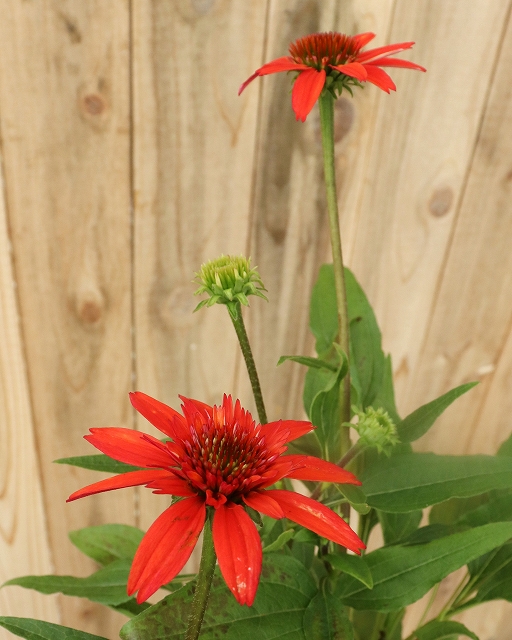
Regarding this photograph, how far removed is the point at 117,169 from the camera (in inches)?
26.0

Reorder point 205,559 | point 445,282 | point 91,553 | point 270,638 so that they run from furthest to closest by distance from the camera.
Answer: point 445,282 → point 91,553 → point 270,638 → point 205,559

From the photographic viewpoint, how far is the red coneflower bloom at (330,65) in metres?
0.38

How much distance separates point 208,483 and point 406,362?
0.65 meters

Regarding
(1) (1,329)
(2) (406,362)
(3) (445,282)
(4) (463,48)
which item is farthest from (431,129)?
(1) (1,329)

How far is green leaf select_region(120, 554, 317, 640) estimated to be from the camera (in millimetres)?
343

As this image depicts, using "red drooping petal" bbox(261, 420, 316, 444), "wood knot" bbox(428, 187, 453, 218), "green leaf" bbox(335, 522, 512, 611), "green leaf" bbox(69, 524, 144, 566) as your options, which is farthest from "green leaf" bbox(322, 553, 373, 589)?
"wood knot" bbox(428, 187, 453, 218)

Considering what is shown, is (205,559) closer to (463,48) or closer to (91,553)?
(91,553)

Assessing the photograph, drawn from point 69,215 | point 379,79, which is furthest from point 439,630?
point 69,215

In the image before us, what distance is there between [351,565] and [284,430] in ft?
0.47

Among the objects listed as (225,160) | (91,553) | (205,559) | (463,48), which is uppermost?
(463,48)

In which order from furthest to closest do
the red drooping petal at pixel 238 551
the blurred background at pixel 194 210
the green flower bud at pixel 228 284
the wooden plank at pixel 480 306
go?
the wooden plank at pixel 480 306 → the blurred background at pixel 194 210 → the green flower bud at pixel 228 284 → the red drooping petal at pixel 238 551

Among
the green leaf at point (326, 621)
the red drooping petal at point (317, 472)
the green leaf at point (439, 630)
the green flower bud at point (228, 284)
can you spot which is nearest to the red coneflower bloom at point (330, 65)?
the green flower bud at point (228, 284)

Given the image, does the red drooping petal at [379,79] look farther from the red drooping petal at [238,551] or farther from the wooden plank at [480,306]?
the wooden plank at [480,306]

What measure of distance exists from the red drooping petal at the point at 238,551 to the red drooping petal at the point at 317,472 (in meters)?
0.05
